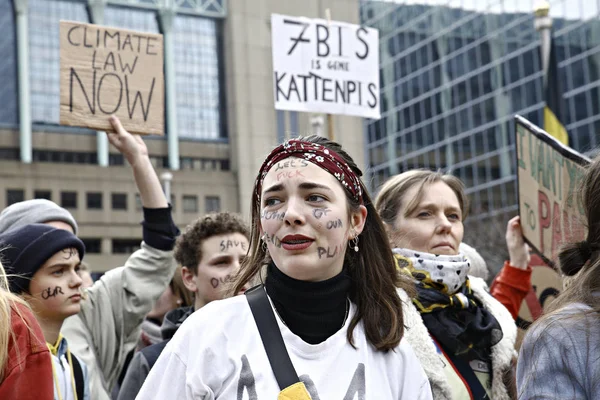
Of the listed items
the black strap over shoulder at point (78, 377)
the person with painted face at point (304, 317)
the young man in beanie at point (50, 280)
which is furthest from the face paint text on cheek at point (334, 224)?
the black strap over shoulder at point (78, 377)

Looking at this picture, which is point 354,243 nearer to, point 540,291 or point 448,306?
point 448,306

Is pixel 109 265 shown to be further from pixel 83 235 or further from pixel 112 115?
pixel 112 115

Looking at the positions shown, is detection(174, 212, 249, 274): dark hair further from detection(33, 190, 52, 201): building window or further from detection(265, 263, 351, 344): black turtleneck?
detection(33, 190, 52, 201): building window

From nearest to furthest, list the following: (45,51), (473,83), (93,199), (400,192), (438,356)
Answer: (438,356), (400,192), (473,83), (93,199), (45,51)

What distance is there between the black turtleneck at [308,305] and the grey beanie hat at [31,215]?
1.91 metres

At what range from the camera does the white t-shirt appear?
2639 mm

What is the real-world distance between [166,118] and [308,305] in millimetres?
56826

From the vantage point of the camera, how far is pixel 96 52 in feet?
17.2

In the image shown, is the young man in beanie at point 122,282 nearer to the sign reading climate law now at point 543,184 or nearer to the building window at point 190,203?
the sign reading climate law now at point 543,184

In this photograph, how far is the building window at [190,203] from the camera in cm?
5906

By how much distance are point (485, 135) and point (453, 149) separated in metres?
2.16

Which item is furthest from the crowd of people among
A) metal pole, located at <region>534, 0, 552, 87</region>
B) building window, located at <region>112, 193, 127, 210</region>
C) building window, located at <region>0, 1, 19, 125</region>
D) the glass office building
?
building window, located at <region>112, 193, 127, 210</region>

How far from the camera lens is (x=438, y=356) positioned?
11.6ft

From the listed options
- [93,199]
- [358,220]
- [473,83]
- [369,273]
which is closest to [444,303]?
[369,273]
